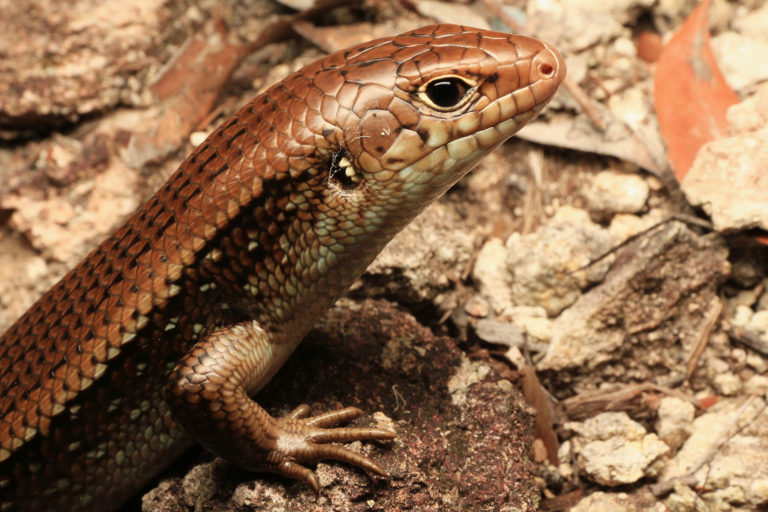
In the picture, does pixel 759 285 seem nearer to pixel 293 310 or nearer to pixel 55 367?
pixel 293 310

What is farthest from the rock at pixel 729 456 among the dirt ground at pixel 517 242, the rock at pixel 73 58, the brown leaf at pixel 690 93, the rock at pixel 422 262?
the rock at pixel 73 58

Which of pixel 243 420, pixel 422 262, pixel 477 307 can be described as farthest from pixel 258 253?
pixel 477 307

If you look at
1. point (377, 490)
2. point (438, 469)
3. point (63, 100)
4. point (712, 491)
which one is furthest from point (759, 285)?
point (63, 100)

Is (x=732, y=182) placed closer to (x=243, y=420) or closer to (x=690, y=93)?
(x=690, y=93)

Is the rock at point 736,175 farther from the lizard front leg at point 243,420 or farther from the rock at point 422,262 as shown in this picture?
the lizard front leg at point 243,420

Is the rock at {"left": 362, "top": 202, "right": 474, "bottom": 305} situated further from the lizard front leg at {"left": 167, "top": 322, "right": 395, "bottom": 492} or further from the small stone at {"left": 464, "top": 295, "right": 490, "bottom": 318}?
the lizard front leg at {"left": 167, "top": 322, "right": 395, "bottom": 492}

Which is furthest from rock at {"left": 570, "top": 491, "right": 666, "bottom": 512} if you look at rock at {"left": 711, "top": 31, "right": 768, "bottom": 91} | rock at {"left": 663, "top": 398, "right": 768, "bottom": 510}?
rock at {"left": 711, "top": 31, "right": 768, "bottom": 91}
